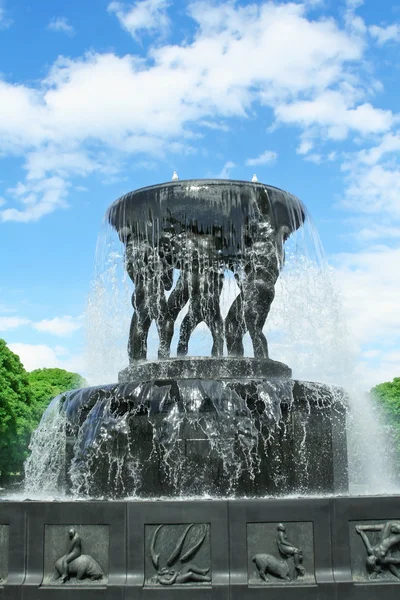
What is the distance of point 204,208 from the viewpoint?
40.6 ft

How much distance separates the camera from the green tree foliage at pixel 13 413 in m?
33.7

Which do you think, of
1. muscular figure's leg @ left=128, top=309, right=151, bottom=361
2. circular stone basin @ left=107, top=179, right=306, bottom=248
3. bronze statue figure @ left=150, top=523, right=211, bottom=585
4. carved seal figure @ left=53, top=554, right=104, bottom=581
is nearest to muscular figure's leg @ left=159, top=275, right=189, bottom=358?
muscular figure's leg @ left=128, top=309, right=151, bottom=361

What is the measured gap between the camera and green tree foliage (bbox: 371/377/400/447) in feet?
138

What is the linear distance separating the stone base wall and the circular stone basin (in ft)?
17.3

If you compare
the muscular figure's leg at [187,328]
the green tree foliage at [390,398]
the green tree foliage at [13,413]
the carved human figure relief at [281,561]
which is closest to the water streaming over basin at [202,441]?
the carved human figure relief at [281,561]

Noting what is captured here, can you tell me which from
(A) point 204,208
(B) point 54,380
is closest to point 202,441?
(A) point 204,208

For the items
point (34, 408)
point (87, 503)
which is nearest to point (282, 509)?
point (87, 503)

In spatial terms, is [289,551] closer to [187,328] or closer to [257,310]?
[257,310]

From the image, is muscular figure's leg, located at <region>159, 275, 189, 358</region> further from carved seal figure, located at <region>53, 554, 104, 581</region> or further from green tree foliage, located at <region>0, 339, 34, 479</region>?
green tree foliage, located at <region>0, 339, 34, 479</region>

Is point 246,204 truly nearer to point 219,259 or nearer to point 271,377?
point 219,259

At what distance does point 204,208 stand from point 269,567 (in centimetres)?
592

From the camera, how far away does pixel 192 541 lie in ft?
28.3

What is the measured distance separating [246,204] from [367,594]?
251 inches

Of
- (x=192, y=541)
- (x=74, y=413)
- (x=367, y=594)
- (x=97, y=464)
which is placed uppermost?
(x=74, y=413)
